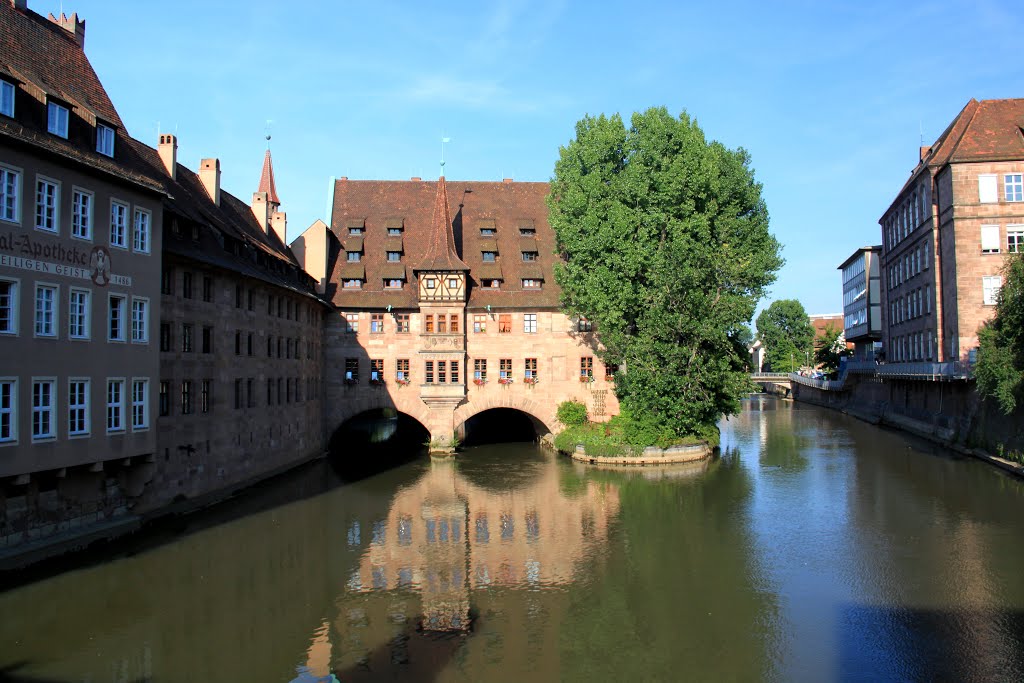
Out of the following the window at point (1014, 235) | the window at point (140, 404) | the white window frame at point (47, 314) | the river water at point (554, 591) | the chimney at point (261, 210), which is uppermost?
the chimney at point (261, 210)

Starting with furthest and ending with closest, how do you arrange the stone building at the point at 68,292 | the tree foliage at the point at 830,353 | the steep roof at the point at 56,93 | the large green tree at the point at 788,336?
the large green tree at the point at 788,336 → the tree foliage at the point at 830,353 → the steep roof at the point at 56,93 → the stone building at the point at 68,292

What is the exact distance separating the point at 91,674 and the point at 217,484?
50.7ft

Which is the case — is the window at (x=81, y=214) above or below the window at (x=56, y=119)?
below

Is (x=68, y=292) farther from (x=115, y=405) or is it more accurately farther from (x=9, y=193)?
(x=115, y=405)

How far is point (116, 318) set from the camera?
72.8 feet

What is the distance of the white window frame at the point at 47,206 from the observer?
1955 centimetres

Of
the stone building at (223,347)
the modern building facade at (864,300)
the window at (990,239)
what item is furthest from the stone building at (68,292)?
the modern building facade at (864,300)

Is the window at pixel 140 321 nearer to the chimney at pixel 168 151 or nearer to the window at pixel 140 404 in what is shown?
the window at pixel 140 404

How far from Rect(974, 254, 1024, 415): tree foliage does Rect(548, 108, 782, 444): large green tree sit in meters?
11.7

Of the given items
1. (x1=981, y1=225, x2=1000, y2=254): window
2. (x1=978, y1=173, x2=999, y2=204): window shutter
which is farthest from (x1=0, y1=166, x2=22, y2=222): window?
(x1=978, y1=173, x2=999, y2=204): window shutter

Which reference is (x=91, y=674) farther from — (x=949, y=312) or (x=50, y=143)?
(x=949, y=312)

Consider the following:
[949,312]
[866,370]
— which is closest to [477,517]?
[949,312]

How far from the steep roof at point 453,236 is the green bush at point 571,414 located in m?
5.93

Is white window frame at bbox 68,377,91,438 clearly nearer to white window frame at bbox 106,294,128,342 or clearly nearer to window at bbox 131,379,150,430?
white window frame at bbox 106,294,128,342
